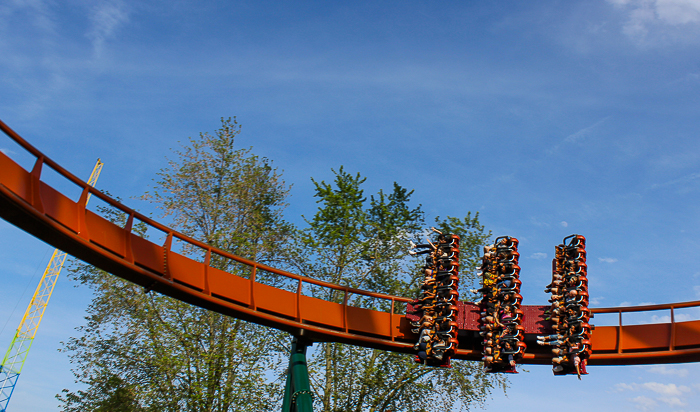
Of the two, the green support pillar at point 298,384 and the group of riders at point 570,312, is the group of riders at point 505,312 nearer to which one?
the group of riders at point 570,312

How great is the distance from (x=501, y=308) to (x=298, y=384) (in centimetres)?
475

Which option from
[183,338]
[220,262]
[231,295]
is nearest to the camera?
[231,295]

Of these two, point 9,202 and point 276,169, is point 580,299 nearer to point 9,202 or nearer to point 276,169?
point 9,202

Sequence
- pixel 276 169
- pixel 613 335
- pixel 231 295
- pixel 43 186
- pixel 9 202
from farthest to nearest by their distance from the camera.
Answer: pixel 276 169 → pixel 613 335 → pixel 231 295 → pixel 43 186 → pixel 9 202

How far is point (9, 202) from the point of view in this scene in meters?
8.16

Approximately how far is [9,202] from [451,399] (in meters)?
16.8

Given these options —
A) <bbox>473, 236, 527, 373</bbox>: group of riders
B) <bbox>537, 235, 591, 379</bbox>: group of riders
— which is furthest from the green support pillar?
<bbox>537, 235, 591, 379</bbox>: group of riders

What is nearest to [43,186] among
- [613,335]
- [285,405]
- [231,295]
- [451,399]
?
[231,295]

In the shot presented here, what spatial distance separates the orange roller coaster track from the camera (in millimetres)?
8656

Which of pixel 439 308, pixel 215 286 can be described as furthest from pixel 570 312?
pixel 215 286

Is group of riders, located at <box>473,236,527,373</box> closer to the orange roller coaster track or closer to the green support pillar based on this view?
the orange roller coaster track

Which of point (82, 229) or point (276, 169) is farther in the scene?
point (276, 169)

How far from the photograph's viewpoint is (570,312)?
39.4 feet

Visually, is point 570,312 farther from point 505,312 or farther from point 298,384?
point 298,384
